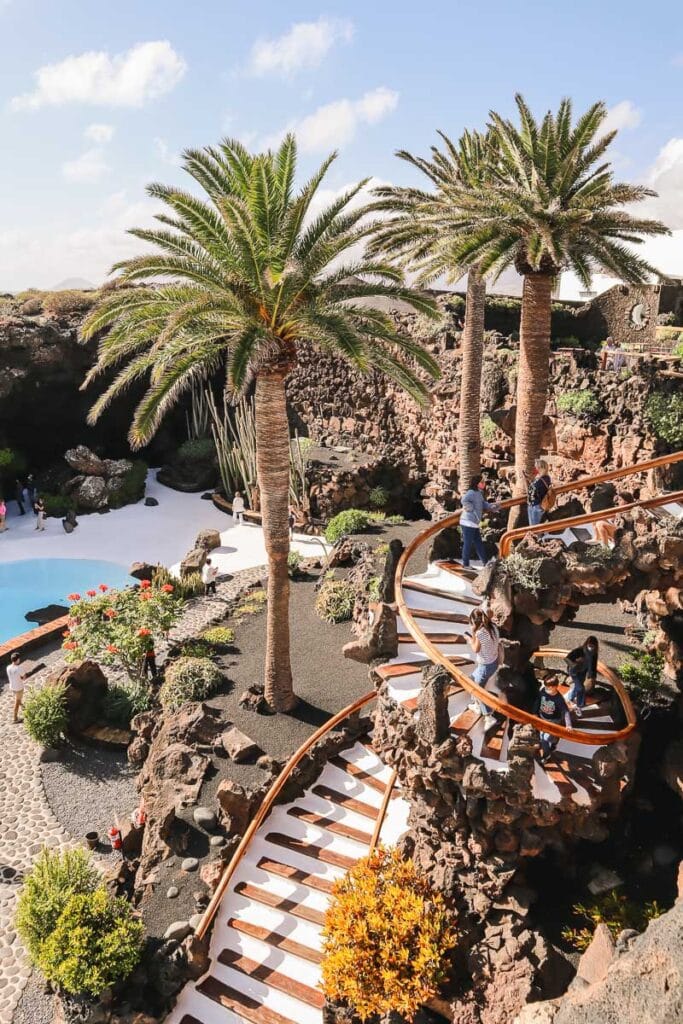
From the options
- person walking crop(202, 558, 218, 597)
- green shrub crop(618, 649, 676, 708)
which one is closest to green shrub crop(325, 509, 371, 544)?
person walking crop(202, 558, 218, 597)

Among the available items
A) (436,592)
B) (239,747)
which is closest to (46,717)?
(239,747)

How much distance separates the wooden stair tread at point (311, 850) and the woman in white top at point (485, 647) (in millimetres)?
3318

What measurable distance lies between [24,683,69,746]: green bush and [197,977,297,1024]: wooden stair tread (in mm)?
6969

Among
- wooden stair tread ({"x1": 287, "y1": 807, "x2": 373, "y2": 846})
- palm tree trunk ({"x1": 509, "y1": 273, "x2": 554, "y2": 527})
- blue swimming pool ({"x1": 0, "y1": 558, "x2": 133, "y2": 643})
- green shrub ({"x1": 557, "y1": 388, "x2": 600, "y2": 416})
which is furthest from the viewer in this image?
blue swimming pool ({"x1": 0, "y1": 558, "x2": 133, "y2": 643})

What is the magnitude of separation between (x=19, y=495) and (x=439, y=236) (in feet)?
76.1

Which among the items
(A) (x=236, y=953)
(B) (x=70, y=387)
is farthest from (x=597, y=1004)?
(B) (x=70, y=387)

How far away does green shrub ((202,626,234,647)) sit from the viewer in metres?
17.3

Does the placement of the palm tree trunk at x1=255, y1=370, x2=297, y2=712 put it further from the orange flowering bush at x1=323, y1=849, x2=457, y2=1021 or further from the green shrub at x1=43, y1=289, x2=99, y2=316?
the green shrub at x1=43, y1=289, x2=99, y2=316

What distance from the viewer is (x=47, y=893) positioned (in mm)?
9961

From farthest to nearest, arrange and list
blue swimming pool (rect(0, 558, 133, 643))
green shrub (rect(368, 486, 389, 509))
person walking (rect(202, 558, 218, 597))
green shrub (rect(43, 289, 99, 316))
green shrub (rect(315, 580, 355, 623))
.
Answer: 1. green shrub (rect(43, 289, 99, 316))
2. green shrub (rect(368, 486, 389, 509))
3. blue swimming pool (rect(0, 558, 133, 643))
4. person walking (rect(202, 558, 218, 597))
5. green shrub (rect(315, 580, 355, 623))

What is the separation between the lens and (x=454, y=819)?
32.0 ft

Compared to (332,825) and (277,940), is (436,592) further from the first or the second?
(277,940)

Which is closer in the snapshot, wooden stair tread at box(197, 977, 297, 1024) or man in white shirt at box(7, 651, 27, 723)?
wooden stair tread at box(197, 977, 297, 1024)

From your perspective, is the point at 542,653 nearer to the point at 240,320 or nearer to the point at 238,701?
the point at 238,701
